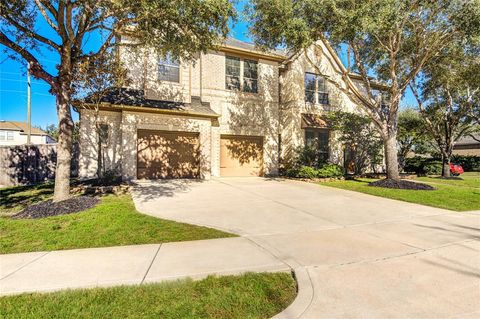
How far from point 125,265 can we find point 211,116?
442 inches

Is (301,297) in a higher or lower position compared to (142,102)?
lower

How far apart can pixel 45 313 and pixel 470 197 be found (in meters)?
13.3

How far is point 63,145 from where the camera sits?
7.98 m

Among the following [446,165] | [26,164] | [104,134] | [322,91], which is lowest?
[446,165]

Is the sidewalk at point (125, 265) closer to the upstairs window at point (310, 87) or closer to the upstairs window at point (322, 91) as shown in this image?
the upstairs window at point (310, 87)

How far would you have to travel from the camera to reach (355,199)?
9.63 m

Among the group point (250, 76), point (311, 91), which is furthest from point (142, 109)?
point (311, 91)

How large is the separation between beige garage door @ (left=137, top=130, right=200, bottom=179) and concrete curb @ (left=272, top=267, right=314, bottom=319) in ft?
37.2

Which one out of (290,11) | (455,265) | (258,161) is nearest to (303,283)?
(455,265)

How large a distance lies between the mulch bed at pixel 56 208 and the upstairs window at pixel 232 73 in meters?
11.1

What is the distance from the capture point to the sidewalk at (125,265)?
334cm

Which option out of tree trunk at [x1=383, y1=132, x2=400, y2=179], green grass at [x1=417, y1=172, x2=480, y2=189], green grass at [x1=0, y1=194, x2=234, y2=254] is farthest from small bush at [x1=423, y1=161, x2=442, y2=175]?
green grass at [x1=0, y1=194, x2=234, y2=254]

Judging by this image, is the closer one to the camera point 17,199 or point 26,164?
point 17,199

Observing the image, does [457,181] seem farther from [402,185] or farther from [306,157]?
[306,157]
